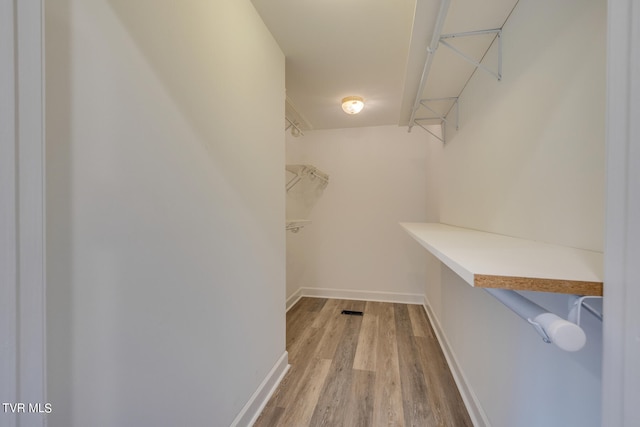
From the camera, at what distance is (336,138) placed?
11.0 ft

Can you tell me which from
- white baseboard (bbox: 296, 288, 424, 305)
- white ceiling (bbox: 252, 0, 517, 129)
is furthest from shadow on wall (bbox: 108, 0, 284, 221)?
white baseboard (bbox: 296, 288, 424, 305)

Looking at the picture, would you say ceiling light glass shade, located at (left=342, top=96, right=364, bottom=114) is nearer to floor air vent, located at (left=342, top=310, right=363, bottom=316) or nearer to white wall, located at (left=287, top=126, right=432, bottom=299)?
white wall, located at (left=287, top=126, right=432, bottom=299)

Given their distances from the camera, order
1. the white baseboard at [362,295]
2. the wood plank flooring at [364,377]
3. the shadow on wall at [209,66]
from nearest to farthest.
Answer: the shadow on wall at [209,66] < the wood plank flooring at [364,377] < the white baseboard at [362,295]

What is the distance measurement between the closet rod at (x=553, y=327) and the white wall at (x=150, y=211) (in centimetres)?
99

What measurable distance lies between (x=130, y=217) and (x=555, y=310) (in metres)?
1.27

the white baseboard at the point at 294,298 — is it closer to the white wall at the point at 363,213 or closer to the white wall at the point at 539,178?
the white wall at the point at 363,213

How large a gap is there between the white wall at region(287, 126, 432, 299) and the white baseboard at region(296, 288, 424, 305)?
2cm

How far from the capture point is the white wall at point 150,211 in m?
0.57

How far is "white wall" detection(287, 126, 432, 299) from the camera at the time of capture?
10.3 feet

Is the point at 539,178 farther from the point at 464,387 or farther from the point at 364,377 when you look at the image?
the point at 364,377

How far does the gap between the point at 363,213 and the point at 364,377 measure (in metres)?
1.93

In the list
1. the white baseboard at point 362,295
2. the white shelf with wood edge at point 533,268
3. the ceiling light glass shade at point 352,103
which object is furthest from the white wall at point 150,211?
the white baseboard at point 362,295

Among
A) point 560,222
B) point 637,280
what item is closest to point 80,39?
point 637,280

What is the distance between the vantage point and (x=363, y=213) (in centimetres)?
329
